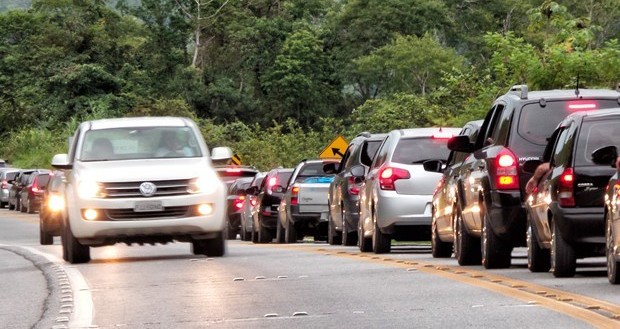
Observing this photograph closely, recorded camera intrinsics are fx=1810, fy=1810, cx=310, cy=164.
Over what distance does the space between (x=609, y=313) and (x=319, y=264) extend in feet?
28.4

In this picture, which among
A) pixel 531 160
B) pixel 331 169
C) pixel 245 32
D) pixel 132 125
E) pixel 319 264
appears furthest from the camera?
pixel 245 32

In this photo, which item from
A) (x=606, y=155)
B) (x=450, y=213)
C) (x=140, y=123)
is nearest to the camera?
(x=606, y=155)

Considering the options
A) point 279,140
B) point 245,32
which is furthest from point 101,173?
point 245,32

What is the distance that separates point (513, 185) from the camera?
1731cm

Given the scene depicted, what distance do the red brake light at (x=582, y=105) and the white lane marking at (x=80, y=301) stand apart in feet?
16.1

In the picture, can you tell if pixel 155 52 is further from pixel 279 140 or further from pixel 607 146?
pixel 607 146

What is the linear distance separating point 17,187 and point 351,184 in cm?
4207

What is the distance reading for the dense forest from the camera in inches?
3718

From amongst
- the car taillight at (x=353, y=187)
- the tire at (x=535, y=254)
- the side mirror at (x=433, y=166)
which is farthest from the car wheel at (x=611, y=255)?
the car taillight at (x=353, y=187)

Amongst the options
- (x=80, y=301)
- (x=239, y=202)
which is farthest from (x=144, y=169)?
(x=239, y=202)

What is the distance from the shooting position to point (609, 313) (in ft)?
38.5

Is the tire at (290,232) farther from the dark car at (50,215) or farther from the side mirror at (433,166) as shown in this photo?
the side mirror at (433,166)

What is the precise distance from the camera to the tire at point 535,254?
16.8m

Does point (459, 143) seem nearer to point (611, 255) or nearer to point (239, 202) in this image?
point (611, 255)
